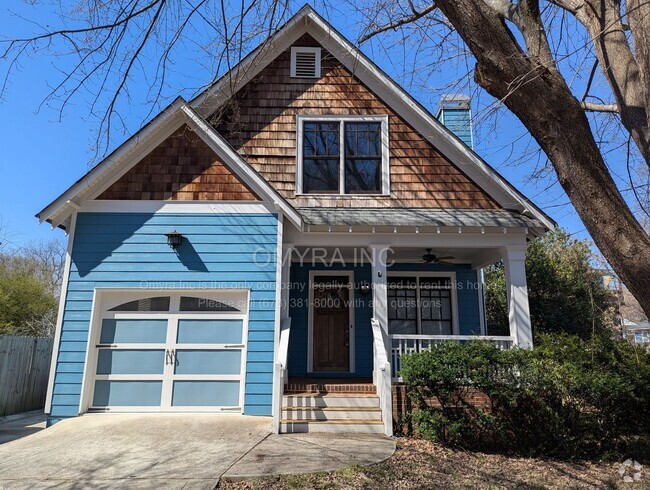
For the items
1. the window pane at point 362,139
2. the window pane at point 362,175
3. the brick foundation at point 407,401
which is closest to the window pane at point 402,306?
the window pane at point 362,175

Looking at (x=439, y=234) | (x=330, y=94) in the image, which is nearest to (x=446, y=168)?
(x=439, y=234)

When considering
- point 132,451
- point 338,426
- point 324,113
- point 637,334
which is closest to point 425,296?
point 338,426

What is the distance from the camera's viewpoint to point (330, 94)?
9.09 meters

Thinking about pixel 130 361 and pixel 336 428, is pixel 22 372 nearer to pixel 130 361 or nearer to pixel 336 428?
pixel 130 361

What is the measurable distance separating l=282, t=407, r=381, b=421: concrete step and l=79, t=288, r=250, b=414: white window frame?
3.02 feet

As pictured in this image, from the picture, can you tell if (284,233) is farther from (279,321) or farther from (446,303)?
(446,303)

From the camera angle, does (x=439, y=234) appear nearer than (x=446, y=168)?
Yes

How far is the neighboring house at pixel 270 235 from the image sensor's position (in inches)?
277

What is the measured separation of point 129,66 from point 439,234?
212 inches

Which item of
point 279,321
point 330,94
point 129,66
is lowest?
point 279,321

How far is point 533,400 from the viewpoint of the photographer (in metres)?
6.04

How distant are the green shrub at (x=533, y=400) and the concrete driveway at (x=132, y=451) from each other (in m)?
2.39

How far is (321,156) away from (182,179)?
9.18 feet

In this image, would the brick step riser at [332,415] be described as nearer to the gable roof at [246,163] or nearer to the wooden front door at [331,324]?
the wooden front door at [331,324]
